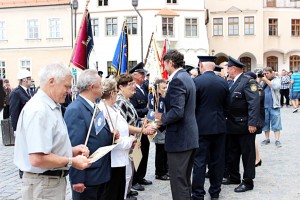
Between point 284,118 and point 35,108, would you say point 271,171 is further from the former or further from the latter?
point 284,118

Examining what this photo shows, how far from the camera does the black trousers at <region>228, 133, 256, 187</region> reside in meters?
6.95

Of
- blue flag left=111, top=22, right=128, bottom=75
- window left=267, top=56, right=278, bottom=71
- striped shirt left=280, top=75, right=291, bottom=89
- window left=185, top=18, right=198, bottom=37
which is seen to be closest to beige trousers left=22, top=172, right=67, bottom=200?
blue flag left=111, top=22, right=128, bottom=75

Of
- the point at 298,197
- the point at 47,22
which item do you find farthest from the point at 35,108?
the point at 47,22

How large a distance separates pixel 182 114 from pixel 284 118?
1445 cm

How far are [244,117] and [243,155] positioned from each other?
64cm

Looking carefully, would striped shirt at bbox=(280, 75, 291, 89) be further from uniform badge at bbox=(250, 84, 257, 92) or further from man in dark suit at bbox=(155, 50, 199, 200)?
man in dark suit at bbox=(155, 50, 199, 200)

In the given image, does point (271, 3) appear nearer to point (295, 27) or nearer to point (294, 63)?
point (295, 27)

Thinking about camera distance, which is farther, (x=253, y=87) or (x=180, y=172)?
(x=253, y=87)

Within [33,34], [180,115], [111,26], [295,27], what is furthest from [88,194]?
[295,27]

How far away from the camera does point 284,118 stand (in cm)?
1844

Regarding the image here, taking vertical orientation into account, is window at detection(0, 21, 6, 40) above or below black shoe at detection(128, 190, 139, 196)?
above

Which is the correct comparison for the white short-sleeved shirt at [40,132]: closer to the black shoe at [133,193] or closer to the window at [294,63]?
the black shoe at [133,193]

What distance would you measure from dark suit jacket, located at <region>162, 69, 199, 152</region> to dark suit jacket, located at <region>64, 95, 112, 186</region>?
109 cm

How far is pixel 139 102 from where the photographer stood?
24.3 feet
